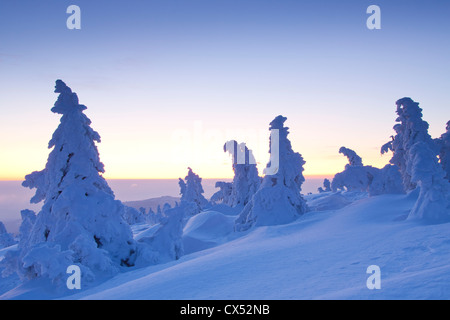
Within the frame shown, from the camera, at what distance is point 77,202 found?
47.5ft

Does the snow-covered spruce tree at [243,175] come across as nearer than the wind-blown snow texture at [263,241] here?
No

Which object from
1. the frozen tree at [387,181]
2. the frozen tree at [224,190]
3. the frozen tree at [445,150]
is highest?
the frozen tree at [445,150]

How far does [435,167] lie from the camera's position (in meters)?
13.3

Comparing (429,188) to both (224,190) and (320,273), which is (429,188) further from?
(224,190)

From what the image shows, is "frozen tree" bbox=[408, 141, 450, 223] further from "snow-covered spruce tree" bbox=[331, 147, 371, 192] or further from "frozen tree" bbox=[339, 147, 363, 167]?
"frozen tree" bbox=[339, 147, 363, 167]

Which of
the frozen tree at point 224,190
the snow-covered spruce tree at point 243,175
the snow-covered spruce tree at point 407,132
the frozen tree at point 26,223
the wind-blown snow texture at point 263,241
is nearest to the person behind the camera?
the wind-blown snow texture at point 263,241

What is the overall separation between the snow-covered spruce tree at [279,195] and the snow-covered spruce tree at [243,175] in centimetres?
1526

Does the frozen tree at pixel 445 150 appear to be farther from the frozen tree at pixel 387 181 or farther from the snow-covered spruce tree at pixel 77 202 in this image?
the snow-covered spruce tree at pixel 77 202

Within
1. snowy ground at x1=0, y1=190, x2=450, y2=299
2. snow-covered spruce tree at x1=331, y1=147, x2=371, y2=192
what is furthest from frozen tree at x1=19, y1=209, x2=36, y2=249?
snow-covered spruce tree at x1=331, y1=147, x2=371, y2=192

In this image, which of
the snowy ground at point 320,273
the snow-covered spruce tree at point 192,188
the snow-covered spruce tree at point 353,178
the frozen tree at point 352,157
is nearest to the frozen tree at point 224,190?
the snow-covered spruce tree at point 192,188

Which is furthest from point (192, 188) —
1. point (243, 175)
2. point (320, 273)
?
point (320, 273)

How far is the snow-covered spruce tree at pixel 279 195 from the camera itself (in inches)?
850
